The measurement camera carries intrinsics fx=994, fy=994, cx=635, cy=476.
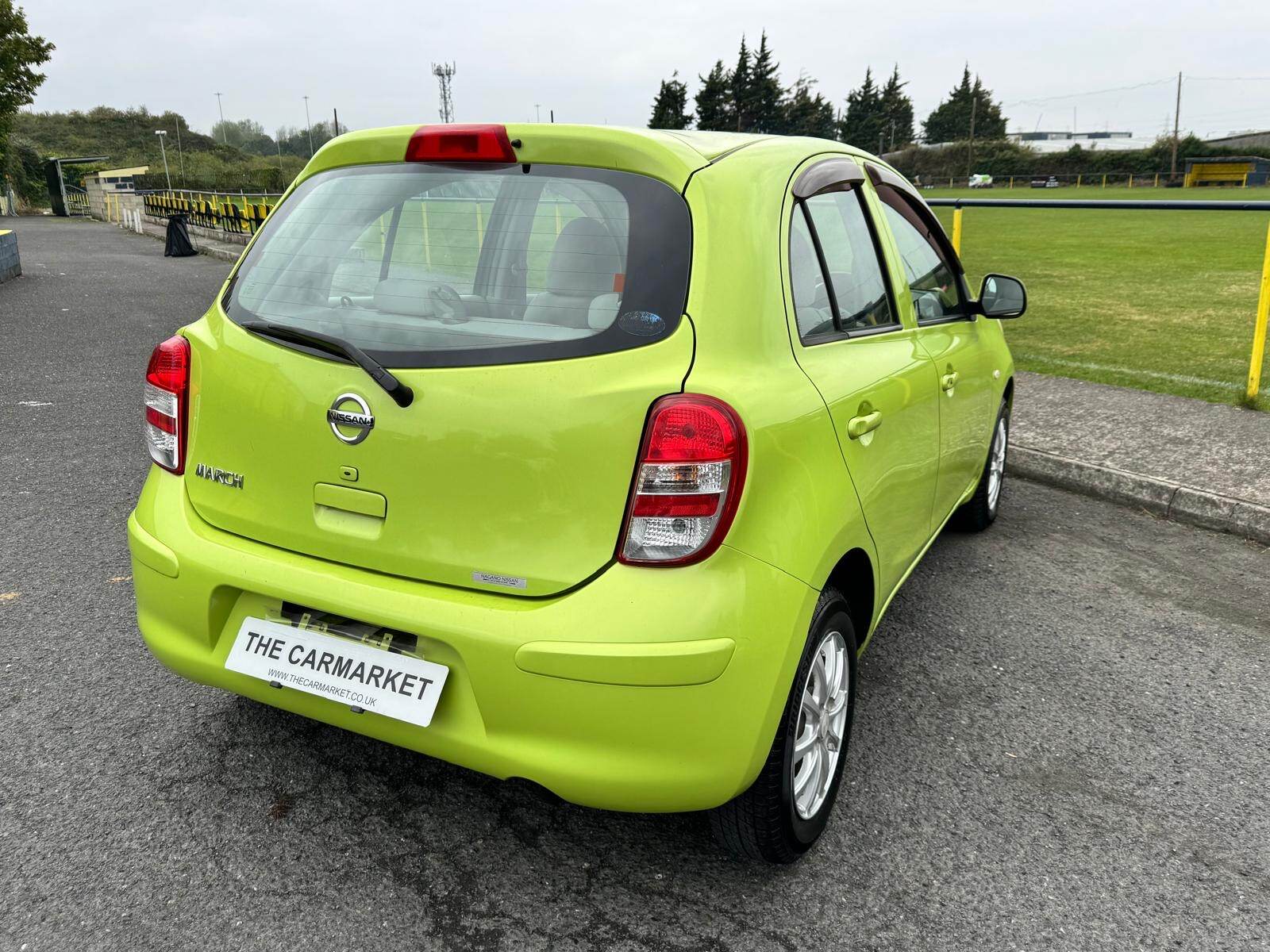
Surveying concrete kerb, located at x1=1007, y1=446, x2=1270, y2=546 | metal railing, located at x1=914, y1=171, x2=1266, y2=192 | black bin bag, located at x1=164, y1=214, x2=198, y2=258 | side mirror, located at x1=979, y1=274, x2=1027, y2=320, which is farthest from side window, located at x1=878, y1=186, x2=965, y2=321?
metal railing, located at x1=914, y1=171, x2=1266, y2=192

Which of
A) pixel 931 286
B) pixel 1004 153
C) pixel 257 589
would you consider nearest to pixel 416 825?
pixel 257 589

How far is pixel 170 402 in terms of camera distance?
8.18 feet

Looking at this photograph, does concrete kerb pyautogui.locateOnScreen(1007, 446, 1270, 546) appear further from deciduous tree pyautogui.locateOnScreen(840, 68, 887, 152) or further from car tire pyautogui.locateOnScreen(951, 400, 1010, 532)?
deciduous tree pyautogui.locateOnScreen(840, 68, 887, 152)

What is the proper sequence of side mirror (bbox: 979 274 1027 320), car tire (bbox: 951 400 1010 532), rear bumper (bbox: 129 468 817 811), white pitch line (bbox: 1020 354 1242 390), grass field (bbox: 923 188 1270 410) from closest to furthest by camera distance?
rear bumper (bbox: 129 468 817 811)
side mirror (bbox: 979 274 1027 320)
car tire (bbox: 951 400 1010 532)
white pitch line (bbox: 1020 354 1242 390)
grass field (bbox: 923 188 1270 410)

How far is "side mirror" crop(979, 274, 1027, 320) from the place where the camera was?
3938mm

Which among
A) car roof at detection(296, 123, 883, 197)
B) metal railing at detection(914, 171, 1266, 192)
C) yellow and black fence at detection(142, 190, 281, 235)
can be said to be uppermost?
metal railing at detection(914, 171, 1266, 192)

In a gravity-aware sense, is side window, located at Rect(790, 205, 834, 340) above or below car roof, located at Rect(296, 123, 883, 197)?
below

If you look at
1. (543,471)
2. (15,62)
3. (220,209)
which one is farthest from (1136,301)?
(15,62)

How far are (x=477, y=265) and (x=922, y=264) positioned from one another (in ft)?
6.40

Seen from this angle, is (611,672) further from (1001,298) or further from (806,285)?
(1001,298)

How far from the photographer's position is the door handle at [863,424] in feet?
8.06

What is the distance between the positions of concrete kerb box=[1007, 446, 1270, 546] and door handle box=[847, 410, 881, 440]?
320 cm

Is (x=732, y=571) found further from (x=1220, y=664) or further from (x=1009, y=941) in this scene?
(x=1220, y=664)

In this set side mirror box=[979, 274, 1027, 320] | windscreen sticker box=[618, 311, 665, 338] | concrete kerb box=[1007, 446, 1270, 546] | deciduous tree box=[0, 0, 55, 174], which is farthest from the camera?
deciduous tree box=[0, 0, 55, 174]
